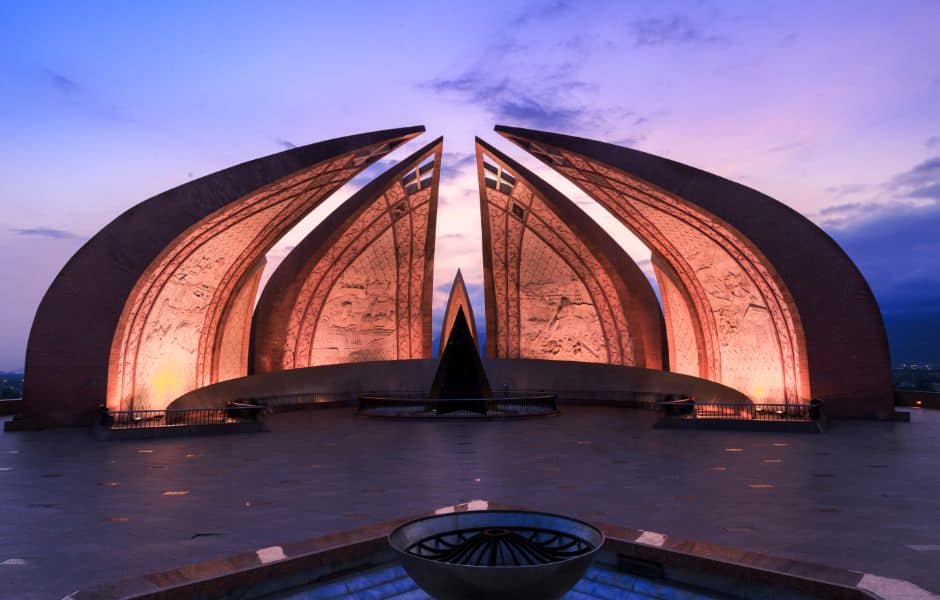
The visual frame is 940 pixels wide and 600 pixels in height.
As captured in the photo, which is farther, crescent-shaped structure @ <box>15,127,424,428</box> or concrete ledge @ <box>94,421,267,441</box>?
crescent-shaped structure @ <box>15,127,424,428</box>

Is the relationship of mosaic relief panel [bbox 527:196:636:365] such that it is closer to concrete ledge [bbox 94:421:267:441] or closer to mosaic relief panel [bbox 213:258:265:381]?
mosaic relief panel [bbox 213:258:265:381]

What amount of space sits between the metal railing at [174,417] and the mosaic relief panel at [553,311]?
10339 millimetres

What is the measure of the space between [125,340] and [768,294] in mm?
13581

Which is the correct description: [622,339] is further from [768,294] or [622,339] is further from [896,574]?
[896,574]

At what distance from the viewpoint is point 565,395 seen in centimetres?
1866

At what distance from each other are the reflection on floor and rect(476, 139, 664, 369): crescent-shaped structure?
44.1ft

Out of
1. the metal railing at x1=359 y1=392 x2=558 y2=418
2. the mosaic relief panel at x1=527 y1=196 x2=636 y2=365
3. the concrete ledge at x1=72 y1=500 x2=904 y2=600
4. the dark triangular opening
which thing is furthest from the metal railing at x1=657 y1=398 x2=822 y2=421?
the concrete ledge at x1=72 y1=500 x2=904 y2=600

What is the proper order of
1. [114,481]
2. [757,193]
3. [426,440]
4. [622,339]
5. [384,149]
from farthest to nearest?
[622,339], [384,149], [757,193], [426,440], [114,481]

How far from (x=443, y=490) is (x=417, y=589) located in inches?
86.0

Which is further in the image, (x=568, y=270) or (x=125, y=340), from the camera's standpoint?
(x=568, y=270)

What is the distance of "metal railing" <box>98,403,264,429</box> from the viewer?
10.8 metres

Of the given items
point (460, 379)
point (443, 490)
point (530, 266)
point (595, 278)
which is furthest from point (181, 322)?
point (443, 490)

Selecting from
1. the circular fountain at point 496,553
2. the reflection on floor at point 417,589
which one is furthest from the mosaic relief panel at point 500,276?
the circular fountain at point 496,553

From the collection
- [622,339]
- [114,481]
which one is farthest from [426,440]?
[622,339]
